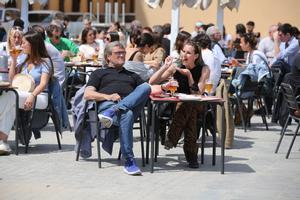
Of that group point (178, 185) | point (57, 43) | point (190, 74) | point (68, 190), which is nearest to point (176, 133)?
point (190, 74)

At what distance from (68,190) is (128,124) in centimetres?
125

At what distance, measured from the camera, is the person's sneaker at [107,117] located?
941 cm

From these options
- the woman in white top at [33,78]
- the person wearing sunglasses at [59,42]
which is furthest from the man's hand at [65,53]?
the woman in white top at [33,78]

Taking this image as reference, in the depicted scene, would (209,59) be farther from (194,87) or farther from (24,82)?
(24,82)

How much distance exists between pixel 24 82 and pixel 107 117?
1.71 m

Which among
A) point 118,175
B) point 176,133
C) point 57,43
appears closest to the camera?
point 118,175

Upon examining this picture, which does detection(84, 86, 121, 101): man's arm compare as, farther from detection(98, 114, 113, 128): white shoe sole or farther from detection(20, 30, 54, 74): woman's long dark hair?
detection(20, 30, 54, 74): woman's long dark hair

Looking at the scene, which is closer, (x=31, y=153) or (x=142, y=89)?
(x=142, y=89)

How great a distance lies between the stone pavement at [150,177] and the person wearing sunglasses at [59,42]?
13.2 feet

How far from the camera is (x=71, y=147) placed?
1134cm

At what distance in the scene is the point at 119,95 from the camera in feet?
31.9

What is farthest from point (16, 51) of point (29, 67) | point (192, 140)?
point (192, 140)

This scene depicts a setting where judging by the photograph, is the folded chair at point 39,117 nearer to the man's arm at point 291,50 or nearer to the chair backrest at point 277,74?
the chair backrest at point 277,74

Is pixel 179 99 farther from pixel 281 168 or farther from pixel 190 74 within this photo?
pixel 281 168
